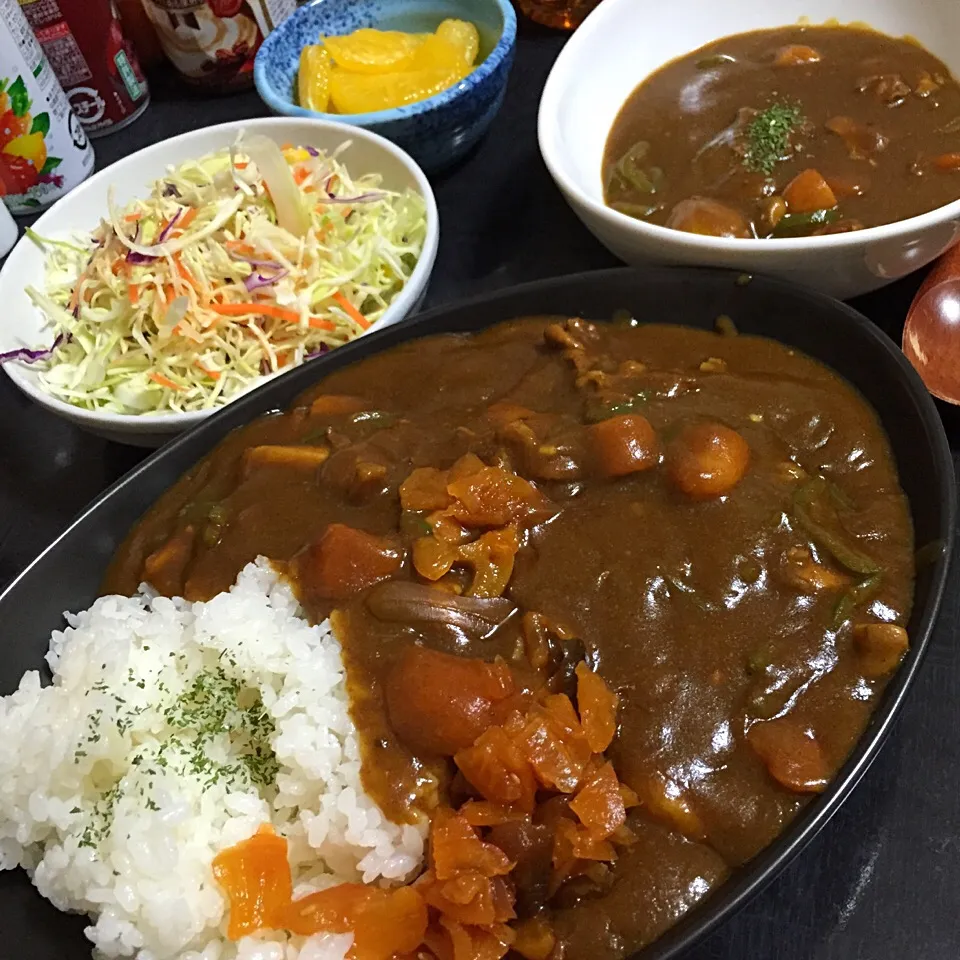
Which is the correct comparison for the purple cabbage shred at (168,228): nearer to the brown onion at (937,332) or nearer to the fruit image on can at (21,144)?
the fruit image on can at (21,144)

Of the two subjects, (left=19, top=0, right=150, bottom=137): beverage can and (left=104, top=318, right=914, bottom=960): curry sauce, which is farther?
(left=19, top=0, right=150, bottom=137): beverage can

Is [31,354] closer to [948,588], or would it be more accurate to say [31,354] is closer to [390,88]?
[390,88]

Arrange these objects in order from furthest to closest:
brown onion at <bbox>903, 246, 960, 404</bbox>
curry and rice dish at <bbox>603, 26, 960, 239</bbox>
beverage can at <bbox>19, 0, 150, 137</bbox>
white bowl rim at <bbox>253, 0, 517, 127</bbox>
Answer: beverage can at <bbox>19, 0, 150, 137</bbox>, white bowl rim at <bbox>253, 0, 517, 127</bbox>, curry and rice dish at <bbox>603, 26, 960, 239</bbox>, brown onion at <bbox>903, 246, 960, 404</bbox>

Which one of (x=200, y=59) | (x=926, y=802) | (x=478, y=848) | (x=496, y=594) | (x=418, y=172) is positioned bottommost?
(x=926, y=802)

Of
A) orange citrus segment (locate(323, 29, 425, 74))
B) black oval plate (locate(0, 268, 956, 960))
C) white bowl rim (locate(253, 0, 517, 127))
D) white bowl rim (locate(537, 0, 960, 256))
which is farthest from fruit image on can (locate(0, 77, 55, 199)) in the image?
white bowl rim (locate(537, 0, 960, 256))

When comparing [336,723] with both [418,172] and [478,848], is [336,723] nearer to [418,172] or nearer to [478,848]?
[478,848]

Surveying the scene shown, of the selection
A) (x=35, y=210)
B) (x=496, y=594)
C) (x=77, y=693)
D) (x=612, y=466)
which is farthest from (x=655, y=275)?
(x=35, y=210)

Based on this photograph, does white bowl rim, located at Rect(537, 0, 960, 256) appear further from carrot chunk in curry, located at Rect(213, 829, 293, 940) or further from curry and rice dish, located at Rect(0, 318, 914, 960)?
carrot chunk in curry, located at Rect(213, 829, 293, 940)
